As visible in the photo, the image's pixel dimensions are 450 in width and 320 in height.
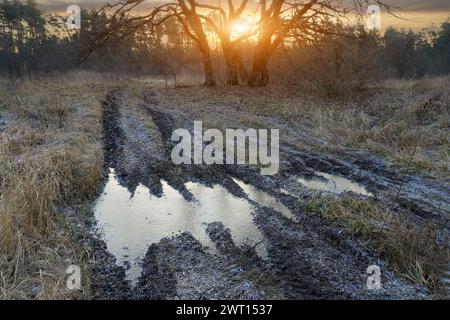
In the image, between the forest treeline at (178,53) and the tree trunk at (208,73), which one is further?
the tree trunk at (208,73)

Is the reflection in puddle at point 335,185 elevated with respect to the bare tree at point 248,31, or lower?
lower

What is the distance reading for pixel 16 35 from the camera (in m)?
42.8

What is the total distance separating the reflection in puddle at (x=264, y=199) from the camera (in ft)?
17.6

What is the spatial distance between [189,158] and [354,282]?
14.9ft

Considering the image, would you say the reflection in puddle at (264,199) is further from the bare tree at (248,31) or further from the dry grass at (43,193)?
the bare tree at (248,31)

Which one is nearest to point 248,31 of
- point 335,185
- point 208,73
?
point 208,73

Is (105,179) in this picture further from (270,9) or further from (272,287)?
(270,9)

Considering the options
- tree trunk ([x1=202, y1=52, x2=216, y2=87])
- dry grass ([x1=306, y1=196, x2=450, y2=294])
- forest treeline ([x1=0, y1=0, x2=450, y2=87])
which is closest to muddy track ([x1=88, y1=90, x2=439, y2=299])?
dry grass ([x1=306, y1=196, x2=450, y2=294])

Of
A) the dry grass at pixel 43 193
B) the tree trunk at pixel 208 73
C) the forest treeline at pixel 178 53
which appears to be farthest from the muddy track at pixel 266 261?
the tree trunk at pixel 208 73

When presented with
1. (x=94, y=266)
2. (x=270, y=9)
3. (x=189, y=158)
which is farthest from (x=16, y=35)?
(x=94, y=266)

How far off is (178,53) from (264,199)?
29.8 m

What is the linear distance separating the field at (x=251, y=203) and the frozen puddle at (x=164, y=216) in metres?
0.09

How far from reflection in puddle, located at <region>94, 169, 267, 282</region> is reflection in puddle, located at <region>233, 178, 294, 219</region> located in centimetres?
20

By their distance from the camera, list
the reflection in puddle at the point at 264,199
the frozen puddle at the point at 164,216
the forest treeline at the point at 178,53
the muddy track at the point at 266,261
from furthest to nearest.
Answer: the forest treeline at the point at 178,53 < the reflection in puddle at the point at 264,199 < the frozen puddle at the point at 164,216 < the muddy track at the point at 266,261
